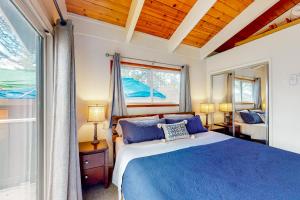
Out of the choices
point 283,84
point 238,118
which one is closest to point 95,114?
point 238,118

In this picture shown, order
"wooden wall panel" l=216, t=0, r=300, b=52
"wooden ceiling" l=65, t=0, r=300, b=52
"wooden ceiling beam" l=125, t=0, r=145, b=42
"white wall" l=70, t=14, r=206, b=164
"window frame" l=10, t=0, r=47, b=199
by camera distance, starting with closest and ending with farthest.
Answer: "window frame" l=10, t=0, r=47, b=199 → "wooden ceiling beam" l=125, t=0, r=145, b=42 → "wooden ceiling" l=65, t=0, r=300, b=52 → "white wall" l=70, t=14, r=206, b=164 → "wooden wall panel" l=216, t=0, r=300, b=52

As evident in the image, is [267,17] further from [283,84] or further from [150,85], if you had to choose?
[150,85]

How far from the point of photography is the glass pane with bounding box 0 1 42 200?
3.17ft

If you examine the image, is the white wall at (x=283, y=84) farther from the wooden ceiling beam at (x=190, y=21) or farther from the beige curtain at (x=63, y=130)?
the beige curtain at (x=63, y=130)

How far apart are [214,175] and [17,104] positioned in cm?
167

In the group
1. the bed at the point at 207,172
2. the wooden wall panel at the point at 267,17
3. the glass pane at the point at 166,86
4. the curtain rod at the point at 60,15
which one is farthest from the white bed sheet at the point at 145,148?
the wooden wall panel at the point at 267,17

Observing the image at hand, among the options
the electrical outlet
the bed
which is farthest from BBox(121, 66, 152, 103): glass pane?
the electrical outlet

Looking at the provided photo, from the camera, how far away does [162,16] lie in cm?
255

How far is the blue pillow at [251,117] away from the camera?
274 cm

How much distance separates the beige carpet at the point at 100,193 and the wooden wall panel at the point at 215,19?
315 centimetres

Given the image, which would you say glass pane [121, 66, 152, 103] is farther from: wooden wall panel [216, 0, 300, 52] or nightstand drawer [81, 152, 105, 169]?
wooden wall panel [216, 0, 300, 52]

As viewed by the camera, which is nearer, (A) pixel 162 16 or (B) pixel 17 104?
(B) pixel 17 104

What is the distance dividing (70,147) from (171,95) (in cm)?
219

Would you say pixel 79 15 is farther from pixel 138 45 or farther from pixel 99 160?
pixel 99 160
